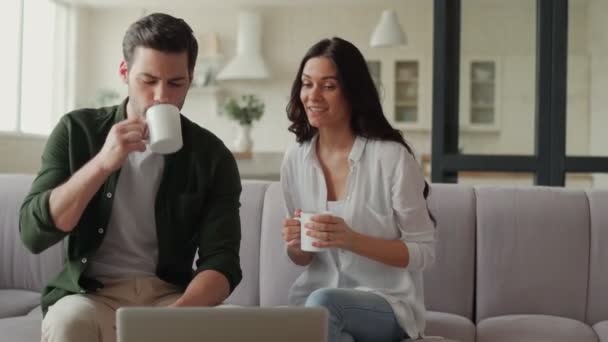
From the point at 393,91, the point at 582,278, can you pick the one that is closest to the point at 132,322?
the point at 582,278

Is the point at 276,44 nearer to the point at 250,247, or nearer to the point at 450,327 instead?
the point at 250,247

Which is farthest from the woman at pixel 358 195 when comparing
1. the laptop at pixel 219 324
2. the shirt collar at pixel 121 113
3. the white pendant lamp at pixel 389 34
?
the white pendant lamp at pixel 389 34

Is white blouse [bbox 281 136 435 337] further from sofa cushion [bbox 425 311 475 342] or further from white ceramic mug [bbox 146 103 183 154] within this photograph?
white ceramic mug [bbox 146 103 183 154]

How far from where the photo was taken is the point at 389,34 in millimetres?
8281

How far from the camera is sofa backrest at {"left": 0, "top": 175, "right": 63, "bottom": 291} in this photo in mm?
2617

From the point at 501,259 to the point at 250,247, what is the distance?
2.50 feet

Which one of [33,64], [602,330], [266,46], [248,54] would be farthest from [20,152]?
[602,330]

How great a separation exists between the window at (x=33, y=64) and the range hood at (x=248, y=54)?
1.92 meters

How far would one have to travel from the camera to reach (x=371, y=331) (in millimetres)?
1949

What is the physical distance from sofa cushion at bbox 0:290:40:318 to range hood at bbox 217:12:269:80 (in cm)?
734

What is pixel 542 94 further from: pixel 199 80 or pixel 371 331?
pixel 199 80

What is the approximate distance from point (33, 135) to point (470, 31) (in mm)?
6226

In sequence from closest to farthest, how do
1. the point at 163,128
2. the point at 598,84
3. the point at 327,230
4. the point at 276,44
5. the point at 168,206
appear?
1. the point at 163,128
2. the point at 168,206
3. the point at 327,230
4. the point at 598,84
5. the point at 276,44

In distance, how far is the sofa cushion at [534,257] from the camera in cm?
248
